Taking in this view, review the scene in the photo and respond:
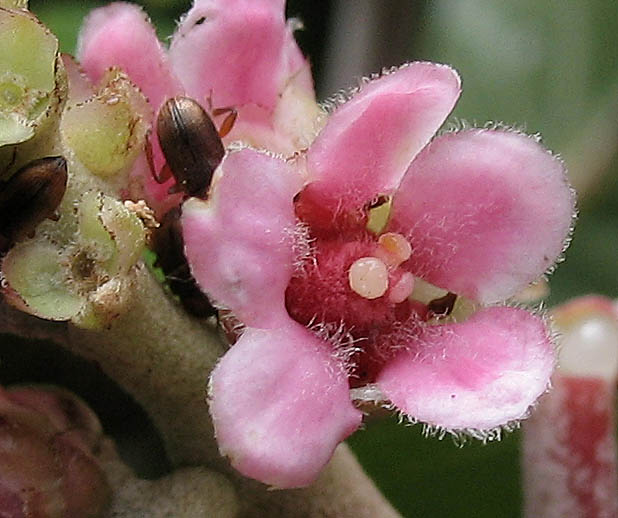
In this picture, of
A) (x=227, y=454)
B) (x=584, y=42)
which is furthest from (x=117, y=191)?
(x=584, y=42)

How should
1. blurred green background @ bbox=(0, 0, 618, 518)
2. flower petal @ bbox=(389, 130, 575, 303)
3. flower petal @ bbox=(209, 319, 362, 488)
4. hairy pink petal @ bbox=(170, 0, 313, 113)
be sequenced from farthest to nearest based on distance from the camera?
blurred green background @ bbox=(0, 0, 618, 518) < hairy pink petal @ bbox=(170, 0, 313, 113) < flower petal @ bbox=(389, 130, 575, 303) < flower petal @ bbox=(209, 319, 362, 488)

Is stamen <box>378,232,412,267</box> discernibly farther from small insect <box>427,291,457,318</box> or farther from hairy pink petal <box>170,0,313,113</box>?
hairy pink petal <box>170,0,313,113</box>

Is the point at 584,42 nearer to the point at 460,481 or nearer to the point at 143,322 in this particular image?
the point at 460,481

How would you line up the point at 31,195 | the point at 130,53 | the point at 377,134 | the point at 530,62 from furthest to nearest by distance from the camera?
the point at 530,62, the point at 130,53, the point at 377,134, the point at 31,195

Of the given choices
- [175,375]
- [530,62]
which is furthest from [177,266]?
[530,62]

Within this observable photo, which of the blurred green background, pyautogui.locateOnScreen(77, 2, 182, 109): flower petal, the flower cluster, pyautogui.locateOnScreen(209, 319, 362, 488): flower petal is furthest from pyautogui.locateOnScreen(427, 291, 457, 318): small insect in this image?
the blurred green background

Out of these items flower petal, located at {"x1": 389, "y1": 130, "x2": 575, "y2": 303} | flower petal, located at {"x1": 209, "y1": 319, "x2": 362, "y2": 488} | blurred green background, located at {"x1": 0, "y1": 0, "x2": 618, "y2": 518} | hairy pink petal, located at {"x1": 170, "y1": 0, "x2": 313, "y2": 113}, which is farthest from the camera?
blurred green background, located at {"x1": 0, "y1": 0, "x2": 618, "y2": 518}

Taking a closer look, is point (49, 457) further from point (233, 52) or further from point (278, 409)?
point (233, 52)

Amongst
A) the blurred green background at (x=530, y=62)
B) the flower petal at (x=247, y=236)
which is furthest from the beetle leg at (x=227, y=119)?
the blurred green background at (x=530, y=62)

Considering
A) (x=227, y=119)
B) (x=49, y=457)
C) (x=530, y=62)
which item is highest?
(x=227, y=119)
